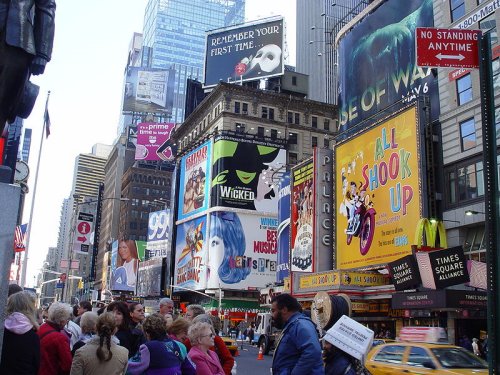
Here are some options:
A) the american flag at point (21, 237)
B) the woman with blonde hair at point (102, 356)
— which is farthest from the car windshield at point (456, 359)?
the american flag at point (21, 237)

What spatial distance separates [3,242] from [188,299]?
7840cm

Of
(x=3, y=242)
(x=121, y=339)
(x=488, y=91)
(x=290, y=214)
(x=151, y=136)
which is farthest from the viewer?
(x=151, y=136)

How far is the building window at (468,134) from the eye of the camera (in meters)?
31.5

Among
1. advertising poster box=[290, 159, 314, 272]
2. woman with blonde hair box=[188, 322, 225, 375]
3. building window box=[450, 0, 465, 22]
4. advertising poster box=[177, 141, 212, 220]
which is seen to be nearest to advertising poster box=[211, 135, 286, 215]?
advertising poster box=[177, 141, 212, 220]

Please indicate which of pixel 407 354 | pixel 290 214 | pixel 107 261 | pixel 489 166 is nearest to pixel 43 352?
pixel 489 166

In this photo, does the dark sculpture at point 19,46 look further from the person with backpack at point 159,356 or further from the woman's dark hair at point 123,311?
the person with backpack at point 159,356

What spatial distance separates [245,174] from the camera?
7125 centimetres

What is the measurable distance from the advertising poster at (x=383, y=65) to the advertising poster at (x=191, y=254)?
32831mm

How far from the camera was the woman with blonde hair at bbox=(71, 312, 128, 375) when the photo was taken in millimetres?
5883

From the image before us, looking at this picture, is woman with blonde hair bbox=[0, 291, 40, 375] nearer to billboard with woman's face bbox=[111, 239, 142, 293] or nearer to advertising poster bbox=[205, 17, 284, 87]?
advertising poster bbox=[205, 17, 284, 87]

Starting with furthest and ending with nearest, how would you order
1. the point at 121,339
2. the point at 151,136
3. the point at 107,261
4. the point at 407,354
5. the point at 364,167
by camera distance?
1. the point at 107,261
2. the point at 151,136
3. the point at 364,167
4. the point at 407,354
5. the point at 121,339

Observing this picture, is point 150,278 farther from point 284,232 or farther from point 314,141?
point 284,232

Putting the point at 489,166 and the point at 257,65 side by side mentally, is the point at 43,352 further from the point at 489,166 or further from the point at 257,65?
the point at 257,65

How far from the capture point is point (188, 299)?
271 ft
